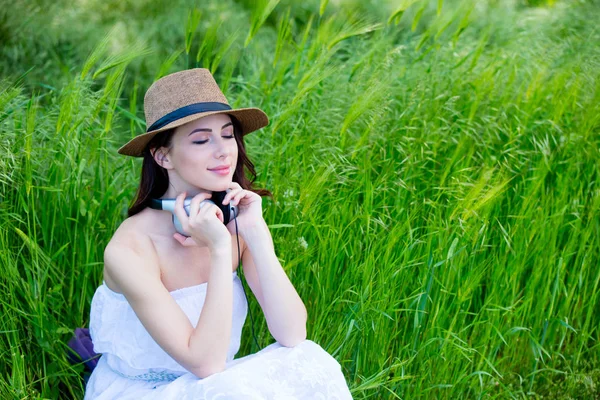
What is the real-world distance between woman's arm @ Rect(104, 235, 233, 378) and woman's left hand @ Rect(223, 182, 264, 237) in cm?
19

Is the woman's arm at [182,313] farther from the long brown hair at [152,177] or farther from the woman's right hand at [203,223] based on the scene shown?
the long brown hair at [152,177]

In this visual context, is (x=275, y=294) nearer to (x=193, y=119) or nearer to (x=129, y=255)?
(x=129, y=255)

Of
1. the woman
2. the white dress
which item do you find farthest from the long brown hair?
the white dress

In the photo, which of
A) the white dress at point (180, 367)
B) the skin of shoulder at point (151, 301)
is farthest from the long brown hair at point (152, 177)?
the white dress at point (180, 367)

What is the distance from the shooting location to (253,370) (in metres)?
2.16

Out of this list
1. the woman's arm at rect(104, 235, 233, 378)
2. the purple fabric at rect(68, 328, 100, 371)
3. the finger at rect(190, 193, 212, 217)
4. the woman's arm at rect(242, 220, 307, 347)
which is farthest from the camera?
the purple fabric at rect(68, 328, 100, 371)

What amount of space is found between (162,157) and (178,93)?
205mm

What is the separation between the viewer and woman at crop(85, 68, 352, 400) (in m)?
2.16

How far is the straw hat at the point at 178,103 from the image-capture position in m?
2.30

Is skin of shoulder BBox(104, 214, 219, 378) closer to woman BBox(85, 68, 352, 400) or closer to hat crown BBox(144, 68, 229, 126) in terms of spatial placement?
woman BBox(85, 68, 352, 400)

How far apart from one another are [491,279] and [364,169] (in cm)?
66

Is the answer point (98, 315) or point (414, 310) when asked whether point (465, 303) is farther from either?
point (98, 315)

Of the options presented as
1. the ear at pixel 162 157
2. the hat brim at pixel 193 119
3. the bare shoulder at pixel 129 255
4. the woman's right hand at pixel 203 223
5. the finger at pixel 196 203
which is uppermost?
the hat brim at pixel 193 119

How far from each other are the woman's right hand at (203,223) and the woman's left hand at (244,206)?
8 centimetres
